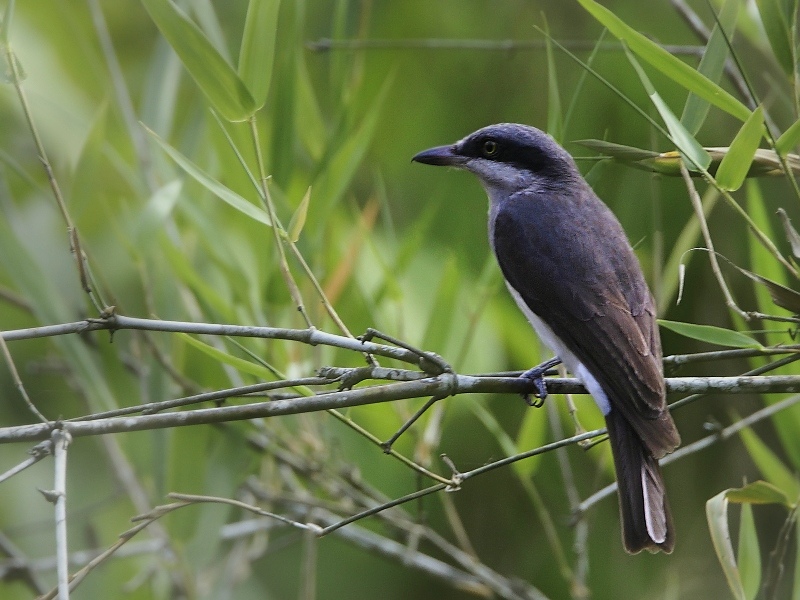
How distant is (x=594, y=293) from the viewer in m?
3.05

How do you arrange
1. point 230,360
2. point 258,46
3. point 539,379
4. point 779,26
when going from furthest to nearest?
→ point 539,379 < point 230,360 < point 258,46 < point 779,26

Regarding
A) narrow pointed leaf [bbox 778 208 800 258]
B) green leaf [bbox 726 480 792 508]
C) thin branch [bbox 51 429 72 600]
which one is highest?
narrow pointed leaf [bbox 778 208 800 258]

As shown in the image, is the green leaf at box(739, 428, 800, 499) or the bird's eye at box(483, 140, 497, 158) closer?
the green leaf at box(739, 428, 800, 499)

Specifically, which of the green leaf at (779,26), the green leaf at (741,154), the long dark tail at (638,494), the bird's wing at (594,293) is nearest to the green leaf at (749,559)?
the long dark tail at (638,494)

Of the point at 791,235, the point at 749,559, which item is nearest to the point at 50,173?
the point at 791,235

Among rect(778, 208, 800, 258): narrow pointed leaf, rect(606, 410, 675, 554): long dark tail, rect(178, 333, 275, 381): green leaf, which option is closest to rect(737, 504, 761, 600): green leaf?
rect(606, 410, 675, 554): long dark tail

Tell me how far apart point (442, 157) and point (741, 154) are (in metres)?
1.64

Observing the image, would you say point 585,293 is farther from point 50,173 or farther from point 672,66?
point 50,173

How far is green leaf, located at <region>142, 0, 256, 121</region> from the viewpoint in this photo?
2293 millimetres

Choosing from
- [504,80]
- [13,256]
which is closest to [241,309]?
[13,256]

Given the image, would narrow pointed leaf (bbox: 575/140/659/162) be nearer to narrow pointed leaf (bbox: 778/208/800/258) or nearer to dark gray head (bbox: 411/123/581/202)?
narrow pointed leaf (bbox: 778/208/800/258)

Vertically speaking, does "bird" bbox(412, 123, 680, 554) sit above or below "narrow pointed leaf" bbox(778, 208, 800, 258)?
below

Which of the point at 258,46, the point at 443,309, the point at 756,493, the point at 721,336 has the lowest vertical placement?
the point at 756,493

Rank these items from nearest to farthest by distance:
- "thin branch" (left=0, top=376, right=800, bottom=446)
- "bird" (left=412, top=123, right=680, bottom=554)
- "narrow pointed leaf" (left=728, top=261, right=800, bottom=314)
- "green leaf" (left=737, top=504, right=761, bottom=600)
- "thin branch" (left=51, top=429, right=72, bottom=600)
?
"thin branch" (left=51, top=429, right=72, bottom=600), "thin branch" (left=0, top=376, right=800, bottom=446), "narrow pointed leaf" (left=728, top=261, right=800, bottom=314), "green leaf" (left=737, top=504, right=761, bottom=600), "bird" (left=412, top=123, right=680, bottom=554)
